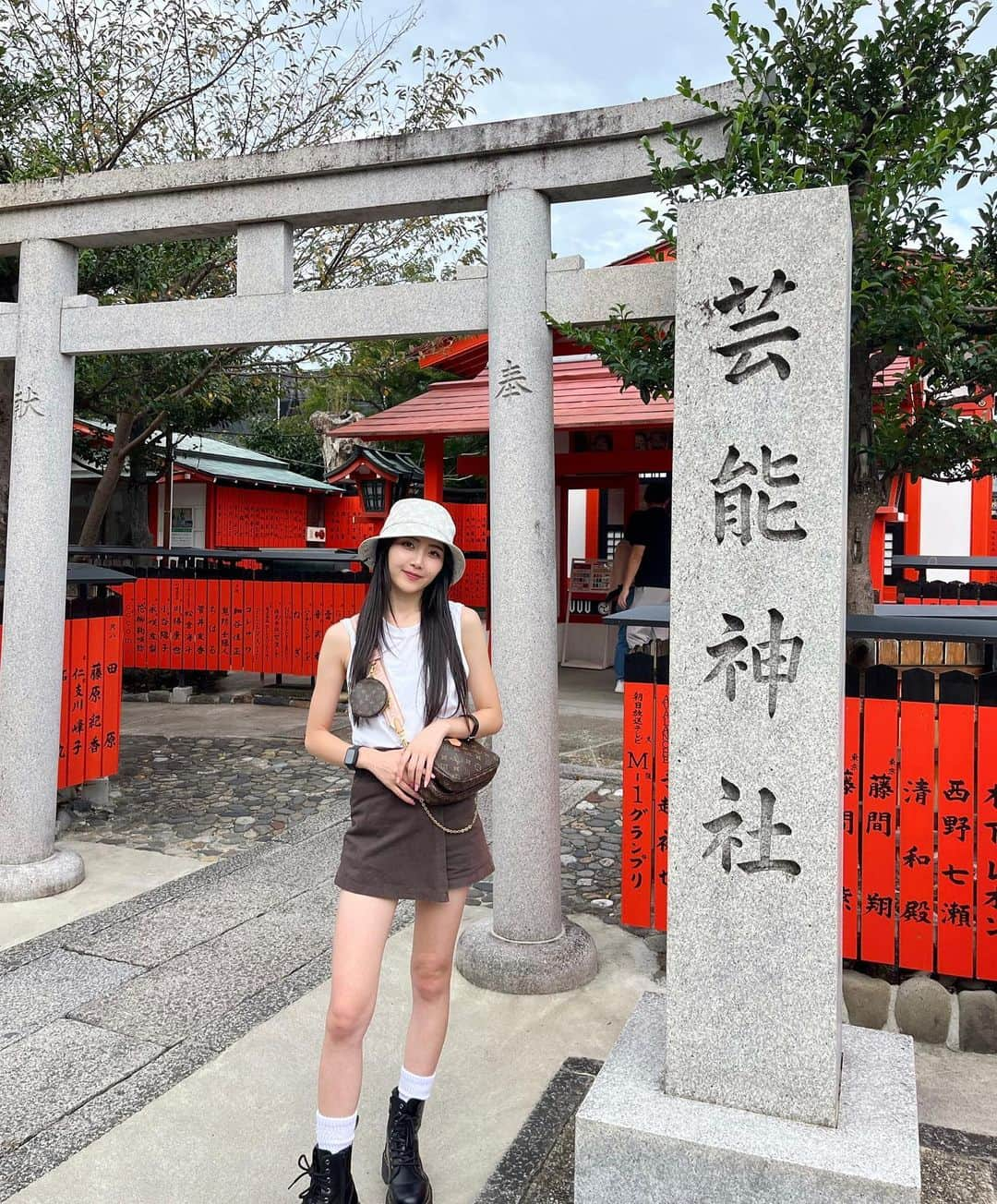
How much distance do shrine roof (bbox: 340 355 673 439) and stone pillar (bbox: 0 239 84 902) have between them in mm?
4749

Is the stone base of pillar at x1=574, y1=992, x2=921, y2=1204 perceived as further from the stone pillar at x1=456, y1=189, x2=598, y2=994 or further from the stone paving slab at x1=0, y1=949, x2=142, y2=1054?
the stone paving slab at x1=0, y1=949, x2=142, y2=1054

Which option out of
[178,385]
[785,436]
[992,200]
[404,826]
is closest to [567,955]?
[404,826]

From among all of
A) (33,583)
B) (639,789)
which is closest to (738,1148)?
(639,789)

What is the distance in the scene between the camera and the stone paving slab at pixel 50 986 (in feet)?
11.5

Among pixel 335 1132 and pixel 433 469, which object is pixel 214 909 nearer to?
pixel 335 1132

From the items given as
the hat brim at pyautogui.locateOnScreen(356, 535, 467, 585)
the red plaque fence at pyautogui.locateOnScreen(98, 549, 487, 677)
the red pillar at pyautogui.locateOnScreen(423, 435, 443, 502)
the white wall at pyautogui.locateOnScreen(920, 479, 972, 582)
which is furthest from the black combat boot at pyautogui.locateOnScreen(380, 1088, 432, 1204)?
the white wall at pyautogui.locateOnScreen(920, 479, 972, 582)

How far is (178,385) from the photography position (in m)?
10.1

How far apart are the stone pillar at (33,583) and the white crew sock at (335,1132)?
3.07 m

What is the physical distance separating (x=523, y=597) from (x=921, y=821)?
175 cm

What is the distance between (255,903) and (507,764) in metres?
1.69

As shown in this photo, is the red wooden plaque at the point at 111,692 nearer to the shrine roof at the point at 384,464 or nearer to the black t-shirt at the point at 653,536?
the black t-shirt at the point at 653,536

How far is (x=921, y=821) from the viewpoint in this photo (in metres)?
3.53

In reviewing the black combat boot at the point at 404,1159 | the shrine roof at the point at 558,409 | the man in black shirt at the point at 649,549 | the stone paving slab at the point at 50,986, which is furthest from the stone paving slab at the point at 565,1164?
the shrine roof at the point at 558,409

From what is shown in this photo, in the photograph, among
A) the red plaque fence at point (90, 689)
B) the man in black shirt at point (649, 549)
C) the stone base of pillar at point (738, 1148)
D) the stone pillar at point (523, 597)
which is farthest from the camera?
the man in black shirt at point (649, 549)
